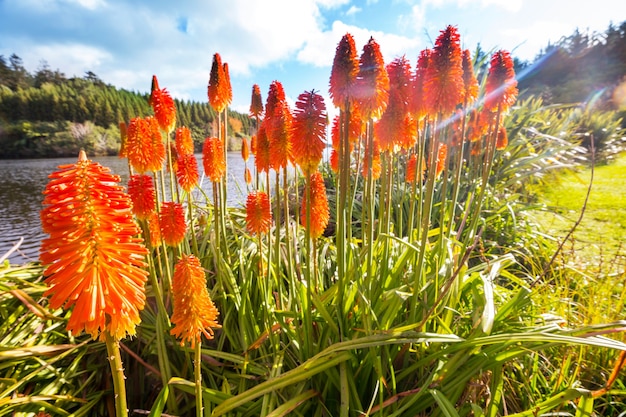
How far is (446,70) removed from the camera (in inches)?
60.0

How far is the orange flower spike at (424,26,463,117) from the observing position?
1.52 meters

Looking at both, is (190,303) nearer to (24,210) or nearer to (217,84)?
(217,84)

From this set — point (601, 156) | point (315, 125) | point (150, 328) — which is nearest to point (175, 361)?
point (150, 328)

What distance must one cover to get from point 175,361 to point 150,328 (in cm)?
34

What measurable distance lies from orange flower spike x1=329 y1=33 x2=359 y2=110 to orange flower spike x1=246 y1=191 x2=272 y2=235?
0.85 m

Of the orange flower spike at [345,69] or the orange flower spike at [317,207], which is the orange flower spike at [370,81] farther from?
the orange flower spike at [317,207]

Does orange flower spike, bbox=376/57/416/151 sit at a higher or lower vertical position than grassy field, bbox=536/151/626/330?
higher

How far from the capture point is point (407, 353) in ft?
5.61

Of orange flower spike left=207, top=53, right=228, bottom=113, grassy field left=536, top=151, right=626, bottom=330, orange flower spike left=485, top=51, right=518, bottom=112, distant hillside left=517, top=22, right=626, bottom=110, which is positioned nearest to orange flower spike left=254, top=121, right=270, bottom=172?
orange flower spike left=207, top=53, right=228, bottom=113

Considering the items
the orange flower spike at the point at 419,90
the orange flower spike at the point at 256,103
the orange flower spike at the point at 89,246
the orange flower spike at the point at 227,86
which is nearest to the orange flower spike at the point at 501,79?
the orange flower spike at the point at 419,90

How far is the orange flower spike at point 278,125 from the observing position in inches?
64.4

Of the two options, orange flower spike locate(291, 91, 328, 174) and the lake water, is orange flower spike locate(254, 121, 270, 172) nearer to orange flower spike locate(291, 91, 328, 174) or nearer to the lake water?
orange flower spike locate(291, 91, 328, 174)

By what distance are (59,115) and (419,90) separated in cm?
3251

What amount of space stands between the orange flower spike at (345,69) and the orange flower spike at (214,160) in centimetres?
112
